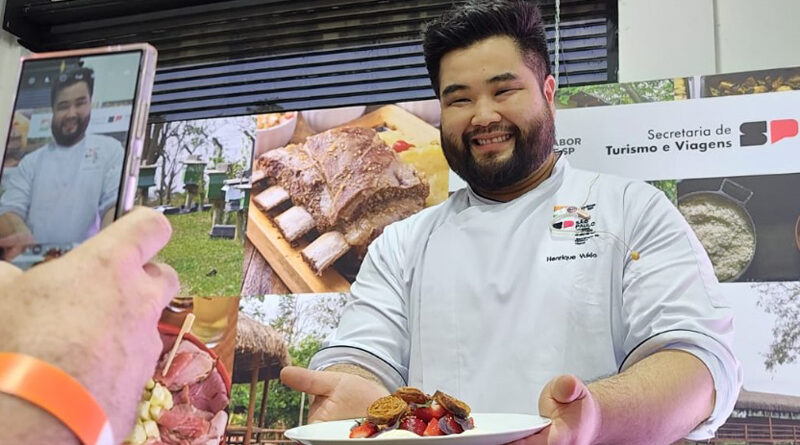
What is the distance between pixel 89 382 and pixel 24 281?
2.5 inches

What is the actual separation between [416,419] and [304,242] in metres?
1.74

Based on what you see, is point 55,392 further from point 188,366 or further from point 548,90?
point 188,366

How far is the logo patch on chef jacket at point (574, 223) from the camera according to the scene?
1744 mm

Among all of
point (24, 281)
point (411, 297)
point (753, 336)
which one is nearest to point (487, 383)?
point (411, 297)

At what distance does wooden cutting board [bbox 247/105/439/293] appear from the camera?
272 cm

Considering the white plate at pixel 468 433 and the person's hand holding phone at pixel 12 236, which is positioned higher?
the person's hand holding phone at pixel 12 236

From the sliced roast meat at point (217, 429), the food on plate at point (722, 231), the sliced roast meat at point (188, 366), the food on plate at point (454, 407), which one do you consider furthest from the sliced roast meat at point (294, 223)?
the food on plate at point (454, 407)

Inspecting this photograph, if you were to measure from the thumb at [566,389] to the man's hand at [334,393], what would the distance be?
501 mm

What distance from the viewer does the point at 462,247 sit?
1.87 m

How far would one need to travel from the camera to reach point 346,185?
2.76 m

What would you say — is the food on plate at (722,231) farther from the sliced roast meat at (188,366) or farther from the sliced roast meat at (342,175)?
the sliced roast meat at (188,366)

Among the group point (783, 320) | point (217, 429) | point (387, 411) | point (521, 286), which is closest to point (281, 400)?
point (217, 429)

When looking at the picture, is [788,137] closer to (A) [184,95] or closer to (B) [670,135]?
(B) [670,135]

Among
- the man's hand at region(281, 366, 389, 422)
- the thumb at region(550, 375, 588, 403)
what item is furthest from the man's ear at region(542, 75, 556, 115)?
the thumb at region(550, 375, 588, 403)
